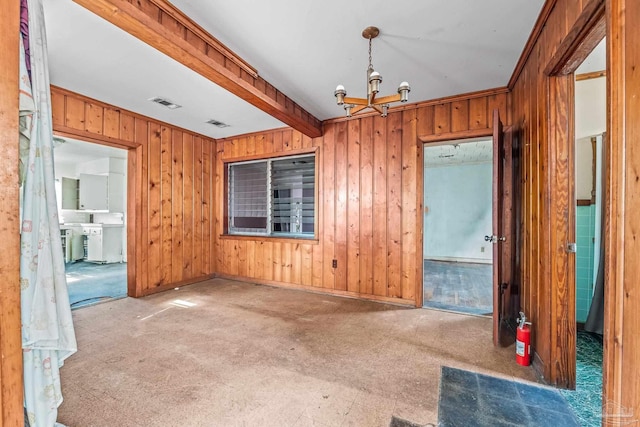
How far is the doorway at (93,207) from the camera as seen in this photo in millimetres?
5758

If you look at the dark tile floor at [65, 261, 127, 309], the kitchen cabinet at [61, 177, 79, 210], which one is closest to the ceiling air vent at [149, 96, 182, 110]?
the dark tile floor at [65, 261, 127, 309]

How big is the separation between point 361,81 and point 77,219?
7600 mm

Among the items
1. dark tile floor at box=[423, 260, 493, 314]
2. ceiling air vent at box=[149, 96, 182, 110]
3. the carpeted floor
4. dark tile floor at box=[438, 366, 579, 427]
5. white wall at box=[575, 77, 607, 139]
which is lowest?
dark tile floor at box=[423, 260, 493, 314]

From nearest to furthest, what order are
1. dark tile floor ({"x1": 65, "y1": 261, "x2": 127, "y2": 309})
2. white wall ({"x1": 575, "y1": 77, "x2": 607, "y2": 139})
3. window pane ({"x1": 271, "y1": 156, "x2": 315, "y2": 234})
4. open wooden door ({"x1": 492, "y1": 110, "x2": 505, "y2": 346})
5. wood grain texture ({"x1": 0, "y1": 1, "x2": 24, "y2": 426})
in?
wood grain texture ({"x1": 0, "y1": 1, "x2": 24, "y2": 426}), open wooden door ({"x1": 492, "y1": 110, "x2": 505, "y2": 346}), white wall ({"x1": 575, "y1": 77, "x2": 607, "y2": 139}), dark tile floor ({"x1": 65, "y1": 261, "x2": 127, "y2": 309}), window pane ({"x1": 271, "y1": 156, "x2": 315, "y2": 234})

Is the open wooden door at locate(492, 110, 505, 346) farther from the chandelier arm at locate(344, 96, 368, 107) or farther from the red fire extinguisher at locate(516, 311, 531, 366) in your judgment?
the chandelier arm at locate(344, 96, 368, 107)

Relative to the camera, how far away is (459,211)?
21.3 ft

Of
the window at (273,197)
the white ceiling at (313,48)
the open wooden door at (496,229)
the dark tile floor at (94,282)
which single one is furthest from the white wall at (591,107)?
the dark tile floor at (94,282)

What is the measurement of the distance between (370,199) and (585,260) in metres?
2.20

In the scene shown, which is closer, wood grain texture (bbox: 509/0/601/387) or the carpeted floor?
the carpeted floor

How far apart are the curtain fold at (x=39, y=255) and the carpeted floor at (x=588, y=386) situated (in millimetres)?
2539

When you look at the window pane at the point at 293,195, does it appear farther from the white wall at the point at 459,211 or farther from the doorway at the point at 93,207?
the white wall at the point at 459,211

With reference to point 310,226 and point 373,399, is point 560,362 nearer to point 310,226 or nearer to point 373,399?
point 373,399

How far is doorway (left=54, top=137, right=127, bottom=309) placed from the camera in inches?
227

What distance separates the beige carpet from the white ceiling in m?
2.42
